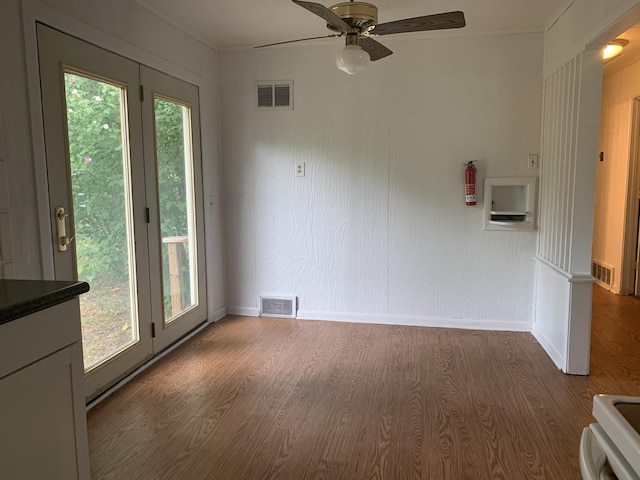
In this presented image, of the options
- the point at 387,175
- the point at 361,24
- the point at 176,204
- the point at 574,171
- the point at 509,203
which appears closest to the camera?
the point at 361,24

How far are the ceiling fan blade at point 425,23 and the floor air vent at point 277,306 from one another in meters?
2.61

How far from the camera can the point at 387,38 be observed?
3.87 meters

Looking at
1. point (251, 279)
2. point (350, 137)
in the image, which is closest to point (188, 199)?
point (251, 279)

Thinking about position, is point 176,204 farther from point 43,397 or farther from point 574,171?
point 574,171

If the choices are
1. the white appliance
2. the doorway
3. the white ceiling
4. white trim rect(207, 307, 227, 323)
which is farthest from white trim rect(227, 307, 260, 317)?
the doorway

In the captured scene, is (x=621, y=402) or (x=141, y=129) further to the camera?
(x=141, y=129)

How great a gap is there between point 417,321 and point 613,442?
3402 mm

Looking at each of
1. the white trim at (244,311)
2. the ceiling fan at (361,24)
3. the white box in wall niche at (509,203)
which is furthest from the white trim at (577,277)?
the white trim at (244,311)

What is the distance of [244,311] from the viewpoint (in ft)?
14.8

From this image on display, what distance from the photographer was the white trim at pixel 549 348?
318cm

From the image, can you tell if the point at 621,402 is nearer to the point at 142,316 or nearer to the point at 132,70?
the point at 142,316

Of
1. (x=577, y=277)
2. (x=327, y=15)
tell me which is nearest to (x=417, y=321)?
(x=577, y=277)

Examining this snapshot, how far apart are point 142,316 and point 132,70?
1.62 metres

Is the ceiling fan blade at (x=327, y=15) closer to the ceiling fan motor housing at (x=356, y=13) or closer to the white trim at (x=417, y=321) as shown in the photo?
the ceiling fan motor housing at (x=356, y=13)
